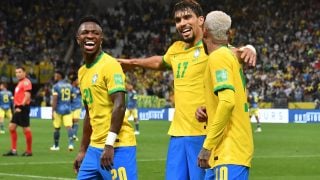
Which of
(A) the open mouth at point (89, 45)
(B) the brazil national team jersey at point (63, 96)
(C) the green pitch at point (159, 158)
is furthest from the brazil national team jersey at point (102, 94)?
(B) the brazil national team jersey at point (63, 96)

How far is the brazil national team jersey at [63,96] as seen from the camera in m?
23.3

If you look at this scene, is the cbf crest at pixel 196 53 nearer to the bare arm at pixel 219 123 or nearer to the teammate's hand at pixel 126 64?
the teammate's hand at pixel 126 64

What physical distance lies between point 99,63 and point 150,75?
43.1 metres

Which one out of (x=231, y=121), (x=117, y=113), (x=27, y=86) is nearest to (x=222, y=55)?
(x=231, y=121)

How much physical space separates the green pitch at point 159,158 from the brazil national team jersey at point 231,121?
8.40m

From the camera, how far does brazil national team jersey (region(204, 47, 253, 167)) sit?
22.4 ft

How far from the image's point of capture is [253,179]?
1505 cm

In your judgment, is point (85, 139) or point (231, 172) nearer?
point (231, 172)

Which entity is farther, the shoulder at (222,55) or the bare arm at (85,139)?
the bare arm at (85,139)

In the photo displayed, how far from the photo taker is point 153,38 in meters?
55.0

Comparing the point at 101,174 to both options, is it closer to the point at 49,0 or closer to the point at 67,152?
the point at 67,152

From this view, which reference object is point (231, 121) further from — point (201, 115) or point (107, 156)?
point (107, 156)

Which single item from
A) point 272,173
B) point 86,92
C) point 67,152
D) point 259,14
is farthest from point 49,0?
point 86,92

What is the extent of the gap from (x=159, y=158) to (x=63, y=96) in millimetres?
4743
